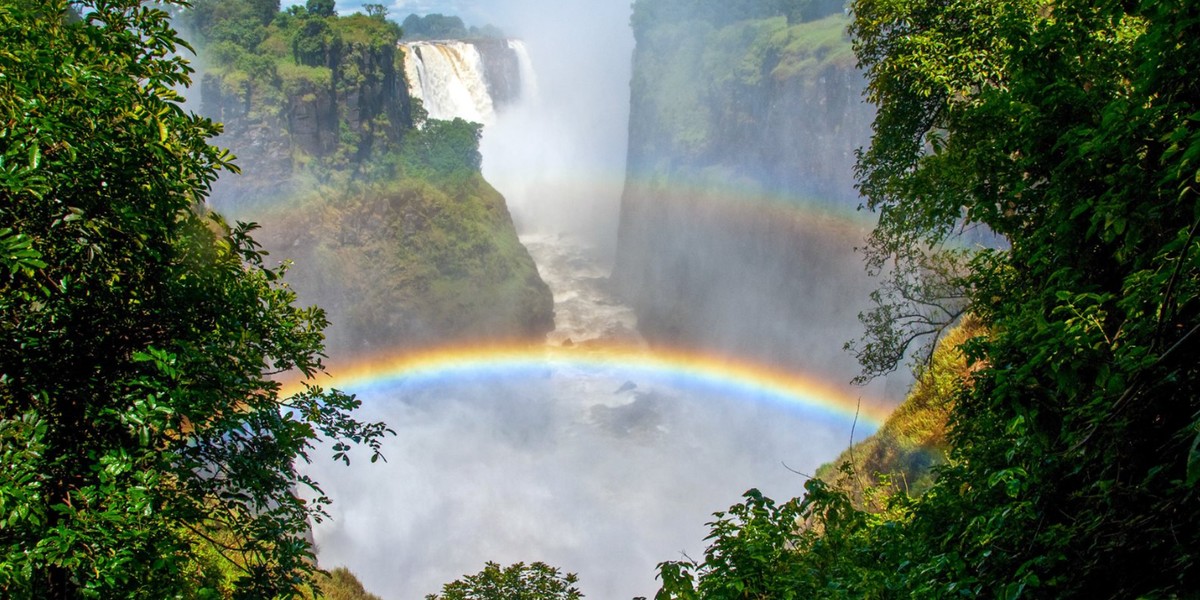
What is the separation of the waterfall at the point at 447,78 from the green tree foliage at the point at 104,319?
57418 mm

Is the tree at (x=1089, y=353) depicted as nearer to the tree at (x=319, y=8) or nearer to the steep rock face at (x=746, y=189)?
the steep rock face at (x=746, y=189)

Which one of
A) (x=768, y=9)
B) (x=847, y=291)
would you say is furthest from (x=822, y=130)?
(x=768, y=9)

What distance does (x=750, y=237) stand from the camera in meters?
56.2

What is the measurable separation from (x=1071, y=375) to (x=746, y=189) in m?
53.8

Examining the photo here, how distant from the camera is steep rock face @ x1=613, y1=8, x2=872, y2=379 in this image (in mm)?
48406

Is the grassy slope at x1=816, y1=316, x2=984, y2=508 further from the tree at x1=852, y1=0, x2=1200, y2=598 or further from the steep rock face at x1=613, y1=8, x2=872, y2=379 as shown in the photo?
the steep rock face at x1=613, y1=8, x2=872, y2=379

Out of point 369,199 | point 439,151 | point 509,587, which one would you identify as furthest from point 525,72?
point 509,587

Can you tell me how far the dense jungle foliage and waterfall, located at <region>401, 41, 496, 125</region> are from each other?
190ft

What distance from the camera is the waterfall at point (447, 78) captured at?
60500 mm

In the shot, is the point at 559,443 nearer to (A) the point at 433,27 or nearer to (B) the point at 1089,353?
(B) the point at 1089,353

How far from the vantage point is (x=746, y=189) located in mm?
56375

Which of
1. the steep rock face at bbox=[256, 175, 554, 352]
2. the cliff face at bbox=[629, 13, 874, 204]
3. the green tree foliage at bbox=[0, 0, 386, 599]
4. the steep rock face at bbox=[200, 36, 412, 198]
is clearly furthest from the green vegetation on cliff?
the green tree foliage at bbox=[0, 0, 386, 599]

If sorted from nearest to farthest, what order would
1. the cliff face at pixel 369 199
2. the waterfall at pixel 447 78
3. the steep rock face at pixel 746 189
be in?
1. the steep rock face at pixel 746 189
2. the cliff face at pixel 369 199
3. the waterfall at pixel 447 78

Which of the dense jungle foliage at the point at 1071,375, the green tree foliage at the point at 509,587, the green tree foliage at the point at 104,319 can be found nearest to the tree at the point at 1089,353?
the dense jungle foliage at the point at 1071,375
